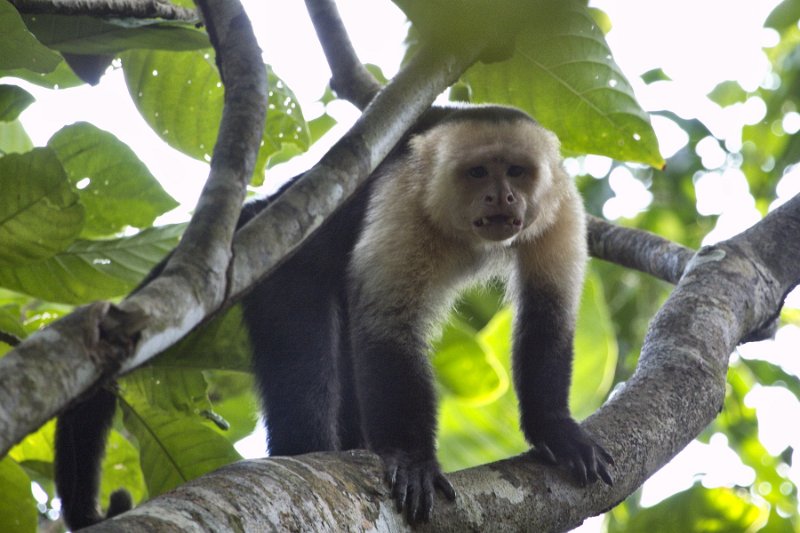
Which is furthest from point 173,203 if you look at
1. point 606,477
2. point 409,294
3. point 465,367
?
point 606,477

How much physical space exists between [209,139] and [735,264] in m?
1.71

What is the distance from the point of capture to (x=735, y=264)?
284 centimetres

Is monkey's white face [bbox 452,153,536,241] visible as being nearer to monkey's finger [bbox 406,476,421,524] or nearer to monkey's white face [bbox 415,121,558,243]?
monkey's white face [bbox 415,121,558,243]

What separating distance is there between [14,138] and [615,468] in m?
2.53

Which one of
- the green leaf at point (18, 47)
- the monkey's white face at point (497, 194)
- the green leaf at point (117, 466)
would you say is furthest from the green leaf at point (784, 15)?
the green leaf at point (117, 466)

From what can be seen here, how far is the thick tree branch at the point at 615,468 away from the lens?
1.54 metres

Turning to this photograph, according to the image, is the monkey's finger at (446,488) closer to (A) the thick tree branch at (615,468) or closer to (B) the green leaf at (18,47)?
(A) the thick tree branch at (615,468)

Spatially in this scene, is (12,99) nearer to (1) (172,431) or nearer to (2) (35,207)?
(2) (35,207)

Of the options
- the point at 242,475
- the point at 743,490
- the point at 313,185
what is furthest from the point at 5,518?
the point at 743,490

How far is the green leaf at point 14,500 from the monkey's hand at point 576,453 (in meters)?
1.25

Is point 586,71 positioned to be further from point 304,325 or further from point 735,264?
point 304,325

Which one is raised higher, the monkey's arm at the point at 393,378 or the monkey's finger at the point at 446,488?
the monkey's arm at the point at 393,378

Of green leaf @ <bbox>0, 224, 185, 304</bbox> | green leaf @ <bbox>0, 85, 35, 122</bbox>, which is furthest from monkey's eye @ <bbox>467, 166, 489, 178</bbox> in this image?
green leaf @ <bbox>0, 85, 35, 122</bbox>

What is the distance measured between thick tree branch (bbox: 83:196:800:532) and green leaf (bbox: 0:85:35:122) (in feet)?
4.62
